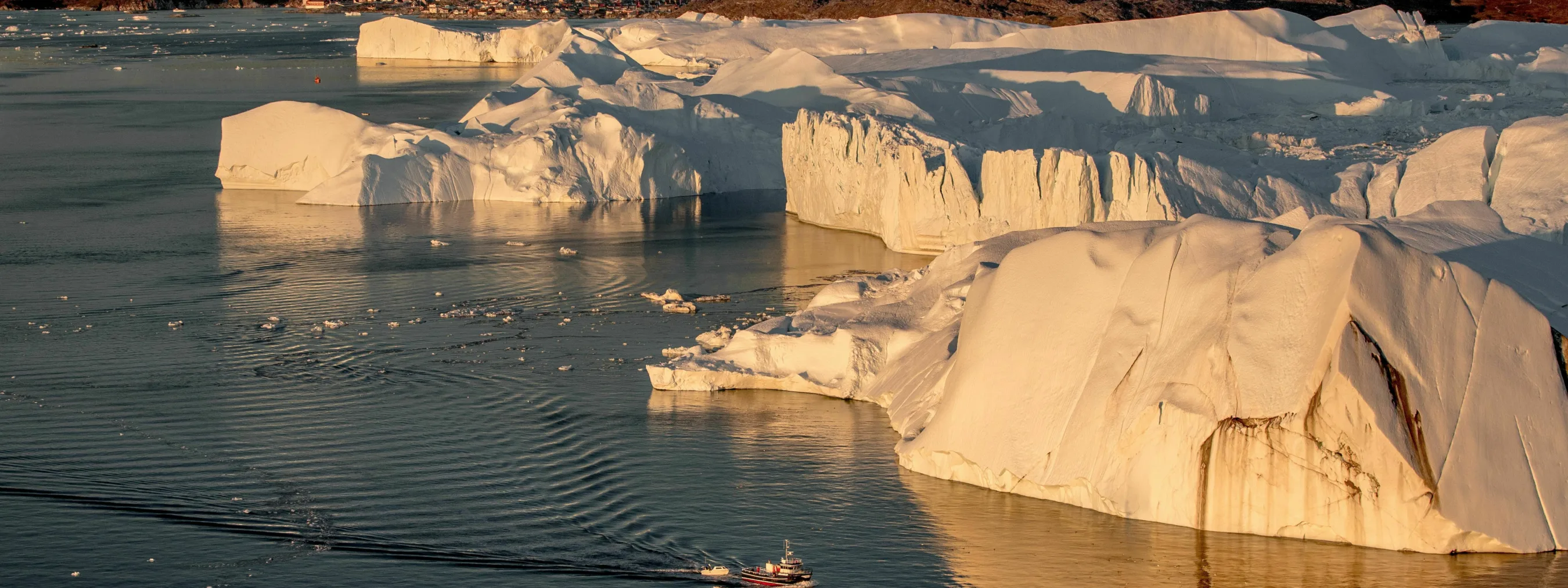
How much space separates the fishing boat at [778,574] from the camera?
1028 centimetres

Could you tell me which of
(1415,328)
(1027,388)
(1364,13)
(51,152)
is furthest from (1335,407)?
(1364,13)

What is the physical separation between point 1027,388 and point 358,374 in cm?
727

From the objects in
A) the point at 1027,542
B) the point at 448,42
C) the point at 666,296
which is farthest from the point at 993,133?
the point at 448,42

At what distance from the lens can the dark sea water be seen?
10766 mm

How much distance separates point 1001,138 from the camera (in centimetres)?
2591

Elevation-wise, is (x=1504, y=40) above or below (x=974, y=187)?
above

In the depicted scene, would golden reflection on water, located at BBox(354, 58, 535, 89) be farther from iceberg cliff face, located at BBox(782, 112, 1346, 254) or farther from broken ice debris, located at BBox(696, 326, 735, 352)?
broken ice debris, located at BBox(696, 326, 735, 352)

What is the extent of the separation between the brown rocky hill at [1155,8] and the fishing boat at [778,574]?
48.1 metres

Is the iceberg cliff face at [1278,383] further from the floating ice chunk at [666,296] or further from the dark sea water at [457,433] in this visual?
the floating ice chunk at [666,296]

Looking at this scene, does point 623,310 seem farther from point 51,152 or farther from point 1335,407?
point 51,152

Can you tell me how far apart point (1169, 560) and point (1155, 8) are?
2041 inches

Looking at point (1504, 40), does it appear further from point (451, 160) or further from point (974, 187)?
point (451, 160)

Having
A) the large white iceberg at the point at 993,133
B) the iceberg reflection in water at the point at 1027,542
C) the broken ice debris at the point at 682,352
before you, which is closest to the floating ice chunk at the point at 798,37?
the large white iceberg at the point at 993,133

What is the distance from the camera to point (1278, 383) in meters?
10.7
